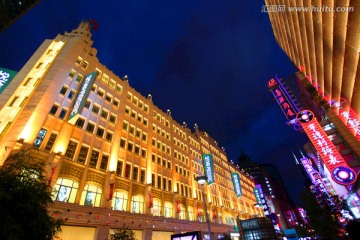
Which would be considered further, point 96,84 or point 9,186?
point 96,84

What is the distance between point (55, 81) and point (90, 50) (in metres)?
10.7

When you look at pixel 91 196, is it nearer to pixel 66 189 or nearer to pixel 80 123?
pixel 66 189

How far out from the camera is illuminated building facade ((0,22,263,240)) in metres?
18.8

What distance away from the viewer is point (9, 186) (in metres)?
8.14

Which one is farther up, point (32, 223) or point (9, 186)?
point (9, 186)

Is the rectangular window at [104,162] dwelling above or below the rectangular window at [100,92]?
below

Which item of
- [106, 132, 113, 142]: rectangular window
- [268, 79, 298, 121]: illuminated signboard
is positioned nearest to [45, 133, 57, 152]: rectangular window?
[106, 132, 113, 142]: rectangular window

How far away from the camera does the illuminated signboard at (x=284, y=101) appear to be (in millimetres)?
28953

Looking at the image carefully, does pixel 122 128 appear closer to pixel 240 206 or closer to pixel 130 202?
pixel 130 202

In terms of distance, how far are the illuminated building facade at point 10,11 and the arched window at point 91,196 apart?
61.7ft

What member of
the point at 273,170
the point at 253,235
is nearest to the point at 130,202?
the point at 253,235

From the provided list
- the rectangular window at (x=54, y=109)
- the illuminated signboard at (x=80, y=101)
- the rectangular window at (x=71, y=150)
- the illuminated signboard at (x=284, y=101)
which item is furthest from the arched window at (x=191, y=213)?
the rectangular window at (x=54, y=109)

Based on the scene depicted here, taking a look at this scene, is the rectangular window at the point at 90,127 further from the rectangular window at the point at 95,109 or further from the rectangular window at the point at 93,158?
the rectangular window at the point at 93,158

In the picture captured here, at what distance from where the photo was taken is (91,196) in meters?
21.0
